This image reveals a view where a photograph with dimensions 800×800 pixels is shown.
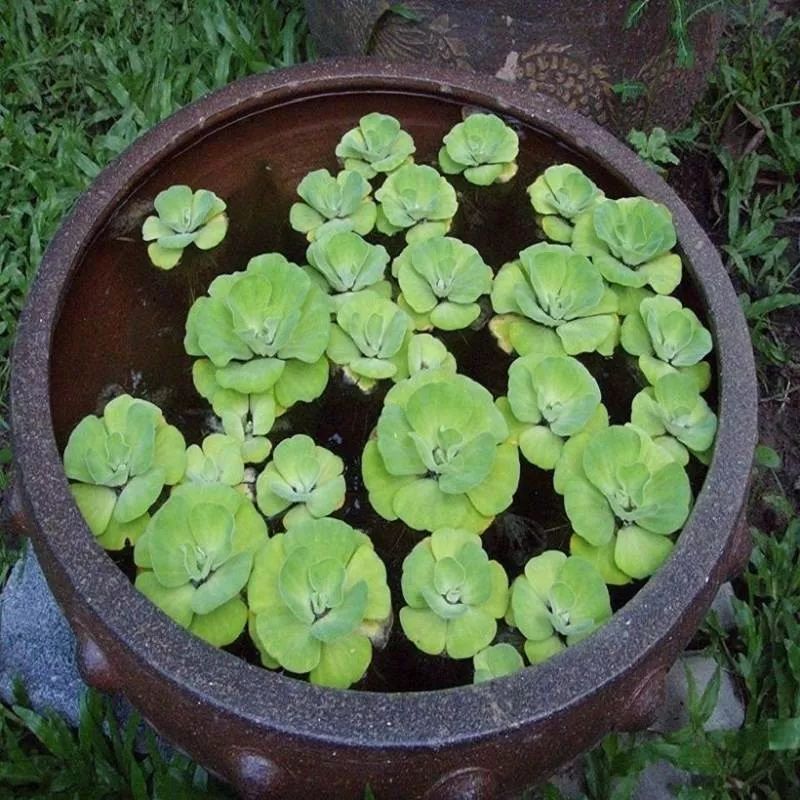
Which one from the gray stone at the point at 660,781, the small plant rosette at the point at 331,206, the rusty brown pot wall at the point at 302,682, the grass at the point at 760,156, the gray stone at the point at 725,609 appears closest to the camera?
the rusty brown pot wall at the point at 302,682

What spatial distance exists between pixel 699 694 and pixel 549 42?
111 centimetres

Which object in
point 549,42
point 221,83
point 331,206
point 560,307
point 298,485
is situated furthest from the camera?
point 221,83

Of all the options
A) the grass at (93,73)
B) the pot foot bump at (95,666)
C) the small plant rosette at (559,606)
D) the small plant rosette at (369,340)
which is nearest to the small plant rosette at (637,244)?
the small plant rosette at (369,340)

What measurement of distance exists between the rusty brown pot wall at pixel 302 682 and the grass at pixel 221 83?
439mm

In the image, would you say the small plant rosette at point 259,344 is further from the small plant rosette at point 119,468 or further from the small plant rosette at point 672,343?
the small plant rosette at point 672,343

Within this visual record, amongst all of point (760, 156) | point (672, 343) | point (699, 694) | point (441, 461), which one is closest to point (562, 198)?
point (672, 343)

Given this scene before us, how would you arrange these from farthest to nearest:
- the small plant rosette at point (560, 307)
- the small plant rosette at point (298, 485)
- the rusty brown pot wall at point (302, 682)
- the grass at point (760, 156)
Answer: the grass at point (760, 156) → the small plant rosette at point (560, 307) → the small plant rosette at point (298, 485) → the rusty brown pot wall at point (302, 682)

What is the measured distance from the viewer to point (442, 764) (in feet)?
2.87

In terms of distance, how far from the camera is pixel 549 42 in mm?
1714

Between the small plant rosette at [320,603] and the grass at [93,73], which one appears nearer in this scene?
the small plant rosette at [320,603]

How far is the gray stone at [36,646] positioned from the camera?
4.85 feet

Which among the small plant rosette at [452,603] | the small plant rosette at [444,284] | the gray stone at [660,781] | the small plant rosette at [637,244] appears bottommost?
the gray stone at [660,781]

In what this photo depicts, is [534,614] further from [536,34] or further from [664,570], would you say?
[536,34]

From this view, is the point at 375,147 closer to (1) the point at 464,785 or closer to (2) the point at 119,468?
(2) the point at 119,468
